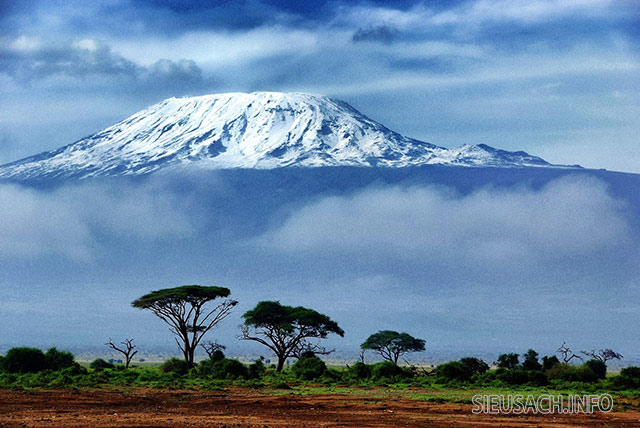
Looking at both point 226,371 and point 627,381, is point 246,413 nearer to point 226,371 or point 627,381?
point 226,371

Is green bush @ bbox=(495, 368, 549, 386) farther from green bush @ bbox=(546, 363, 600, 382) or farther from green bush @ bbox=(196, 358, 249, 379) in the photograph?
green bush @ bbox=(196, 358, 249, 379)

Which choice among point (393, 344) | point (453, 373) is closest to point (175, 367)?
point (453, 373)

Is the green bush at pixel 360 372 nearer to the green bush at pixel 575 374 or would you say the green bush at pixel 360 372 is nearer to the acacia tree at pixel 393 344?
the green bush at pixel 575 374

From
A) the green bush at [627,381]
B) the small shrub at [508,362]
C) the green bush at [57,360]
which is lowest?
the green bush at [627,381]

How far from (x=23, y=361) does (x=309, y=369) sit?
16858 mm

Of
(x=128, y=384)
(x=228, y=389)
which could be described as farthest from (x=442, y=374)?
(x=128, y=384)

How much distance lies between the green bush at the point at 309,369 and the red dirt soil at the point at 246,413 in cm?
1690

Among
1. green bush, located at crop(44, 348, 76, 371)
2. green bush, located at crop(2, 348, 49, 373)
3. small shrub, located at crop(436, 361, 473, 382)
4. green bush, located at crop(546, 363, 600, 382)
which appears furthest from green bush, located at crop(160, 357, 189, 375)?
green bush, located at crop(546, 363, 600, 382)

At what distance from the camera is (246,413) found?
27.0 m

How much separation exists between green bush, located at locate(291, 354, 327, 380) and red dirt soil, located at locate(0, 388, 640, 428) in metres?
16.9

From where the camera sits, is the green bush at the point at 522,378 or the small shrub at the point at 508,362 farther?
the small shrub at the point at 508,362

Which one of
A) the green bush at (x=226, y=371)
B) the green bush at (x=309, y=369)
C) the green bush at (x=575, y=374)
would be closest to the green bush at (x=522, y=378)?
the green bush at (x=575, y=374)

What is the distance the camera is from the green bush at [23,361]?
47.9 meters

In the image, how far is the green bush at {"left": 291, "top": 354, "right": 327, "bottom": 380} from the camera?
51.4 m
